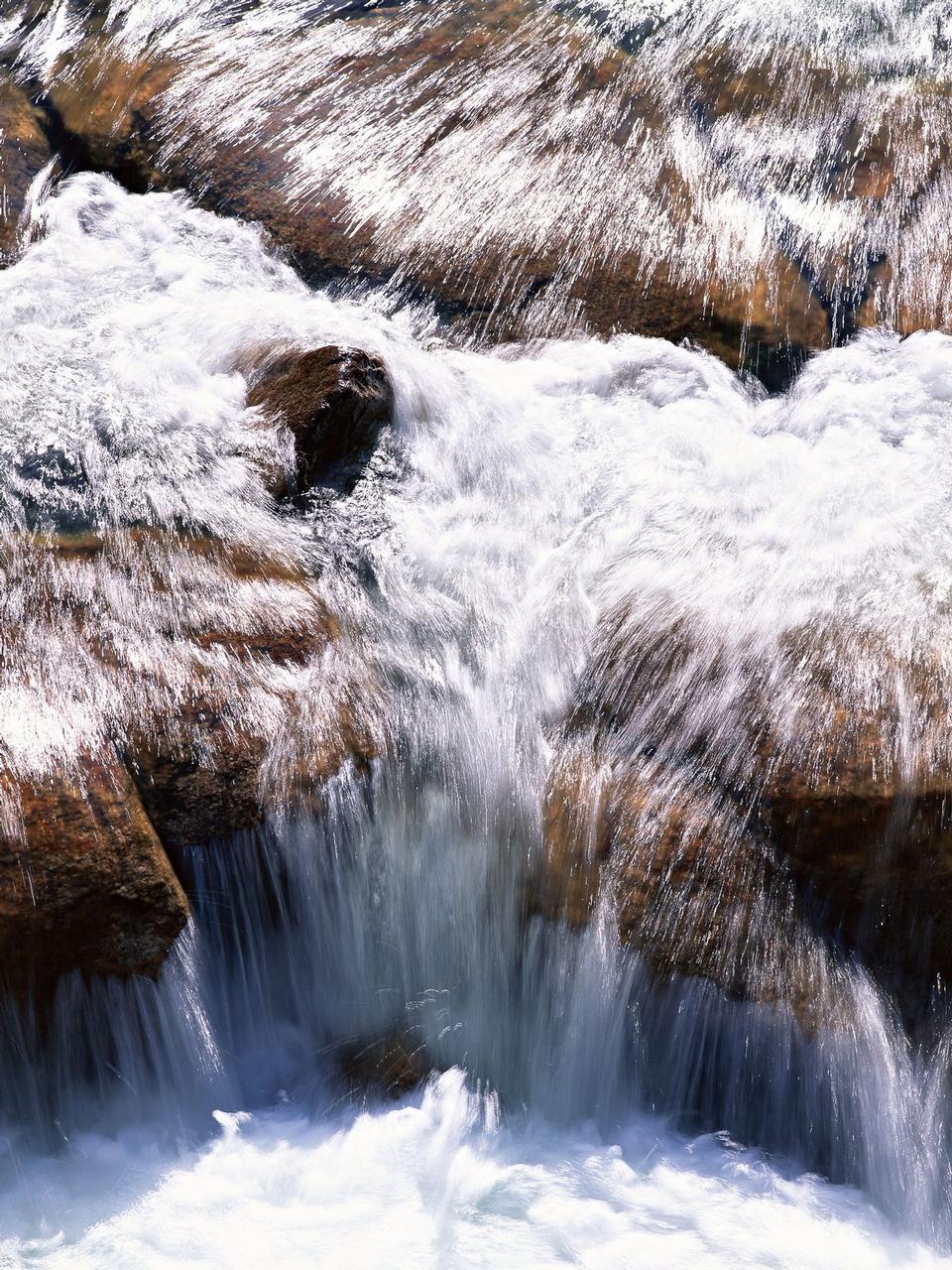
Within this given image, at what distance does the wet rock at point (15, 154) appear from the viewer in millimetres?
5242

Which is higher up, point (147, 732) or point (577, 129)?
point (577, 129)

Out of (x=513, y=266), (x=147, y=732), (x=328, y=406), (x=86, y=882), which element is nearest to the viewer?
(x=86, y=882)

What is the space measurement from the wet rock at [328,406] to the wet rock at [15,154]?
6.11 feet

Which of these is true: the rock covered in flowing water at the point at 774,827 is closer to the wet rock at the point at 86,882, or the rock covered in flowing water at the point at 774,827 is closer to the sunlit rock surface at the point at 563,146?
the wet rock at the point at 86,882

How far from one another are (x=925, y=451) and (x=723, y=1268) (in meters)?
3.11

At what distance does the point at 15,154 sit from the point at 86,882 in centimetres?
439

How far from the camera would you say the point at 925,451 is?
440 centimetres

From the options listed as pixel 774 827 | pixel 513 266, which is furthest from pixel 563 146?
pixel 774 827

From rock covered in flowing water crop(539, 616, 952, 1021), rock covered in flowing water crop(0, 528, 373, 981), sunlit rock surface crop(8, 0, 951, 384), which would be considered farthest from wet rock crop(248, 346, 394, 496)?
rock covered in flowing water crop(539, 616, 952, 1021)

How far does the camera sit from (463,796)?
329 centimetres

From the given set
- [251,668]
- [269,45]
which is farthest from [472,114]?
[251,668]

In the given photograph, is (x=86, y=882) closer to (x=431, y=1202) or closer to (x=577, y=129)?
(x=431, y=1202)

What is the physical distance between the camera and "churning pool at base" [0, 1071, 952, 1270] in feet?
8.92

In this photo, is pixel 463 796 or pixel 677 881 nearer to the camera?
pixel 677 881
